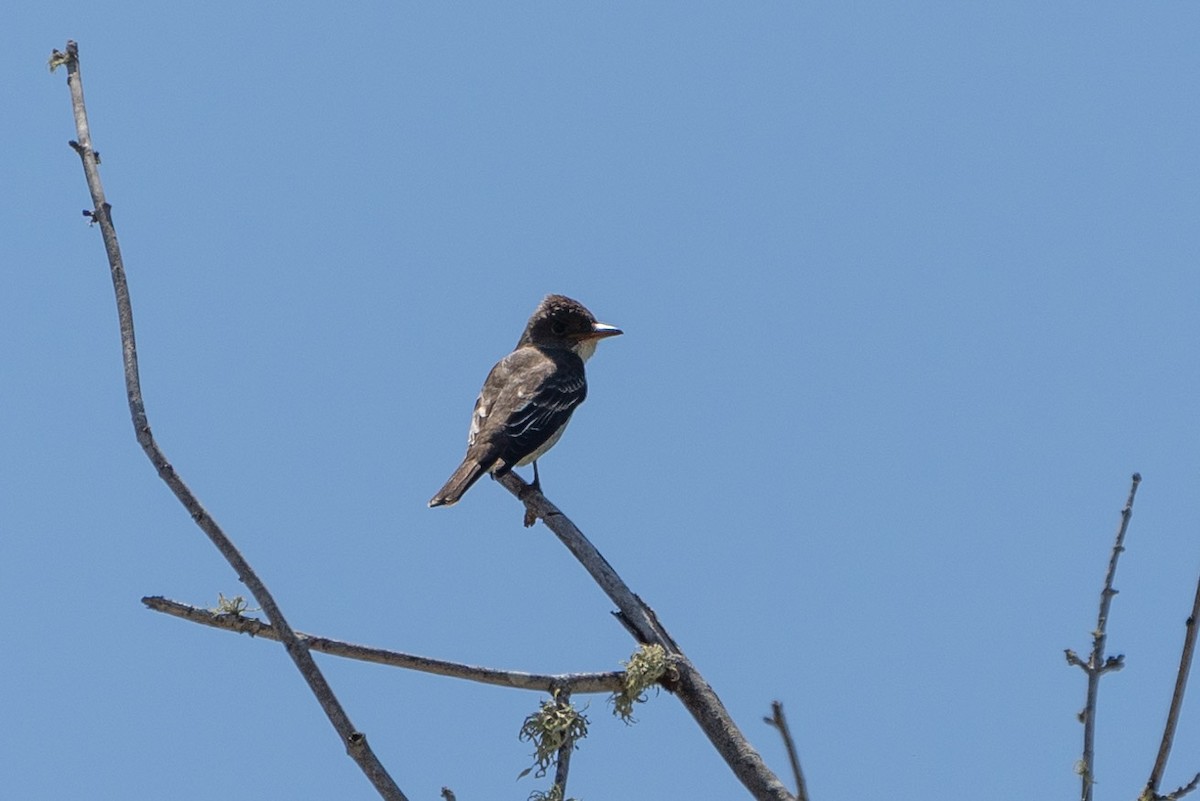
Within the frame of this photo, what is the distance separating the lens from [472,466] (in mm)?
8906

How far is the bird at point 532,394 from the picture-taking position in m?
9.02

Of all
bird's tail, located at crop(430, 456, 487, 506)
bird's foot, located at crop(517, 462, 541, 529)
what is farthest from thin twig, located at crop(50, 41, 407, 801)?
bird's tail, located at crop(430, 456, 487, 506)

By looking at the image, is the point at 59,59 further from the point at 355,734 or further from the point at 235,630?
the point at 355,734

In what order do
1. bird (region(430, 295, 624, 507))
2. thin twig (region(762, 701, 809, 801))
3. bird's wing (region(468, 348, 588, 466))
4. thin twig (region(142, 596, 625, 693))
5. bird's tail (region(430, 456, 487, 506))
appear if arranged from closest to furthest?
thin twig (region(762, 701, 809, 801)) < thin twig (region(142, 596, 625, 693)) < bird's tail (region(430, 456, 487, 506)) < bird (region(430, 295, 624, 507)) < bird's wing (region(468, 348, 588, 466))

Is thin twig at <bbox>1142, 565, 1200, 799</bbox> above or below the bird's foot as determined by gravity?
below

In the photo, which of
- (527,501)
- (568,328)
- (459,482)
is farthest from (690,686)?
(568,328)

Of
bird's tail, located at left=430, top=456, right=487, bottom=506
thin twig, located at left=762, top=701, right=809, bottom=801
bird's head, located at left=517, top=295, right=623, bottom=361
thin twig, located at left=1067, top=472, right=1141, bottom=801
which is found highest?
bird's head, located at left=517, top=295, right=623, bottom=361

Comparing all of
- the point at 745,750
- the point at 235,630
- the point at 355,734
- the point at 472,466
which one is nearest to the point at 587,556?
the point at 745,750

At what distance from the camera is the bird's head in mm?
11672

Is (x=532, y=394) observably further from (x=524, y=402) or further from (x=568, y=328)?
(x=568, y=328)

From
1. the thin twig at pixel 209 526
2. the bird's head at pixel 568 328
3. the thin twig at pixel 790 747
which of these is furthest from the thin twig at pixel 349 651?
the bird's head at pixel 568 328

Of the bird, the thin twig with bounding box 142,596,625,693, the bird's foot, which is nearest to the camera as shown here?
the thin twig with bounding box 142,596,625,693

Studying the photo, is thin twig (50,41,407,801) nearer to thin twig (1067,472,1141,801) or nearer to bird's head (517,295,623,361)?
thin twig (1067,472,1141,801)

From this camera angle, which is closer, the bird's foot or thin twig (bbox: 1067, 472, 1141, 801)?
thin twig (bbox: 1067, 472, 1141, 801)
